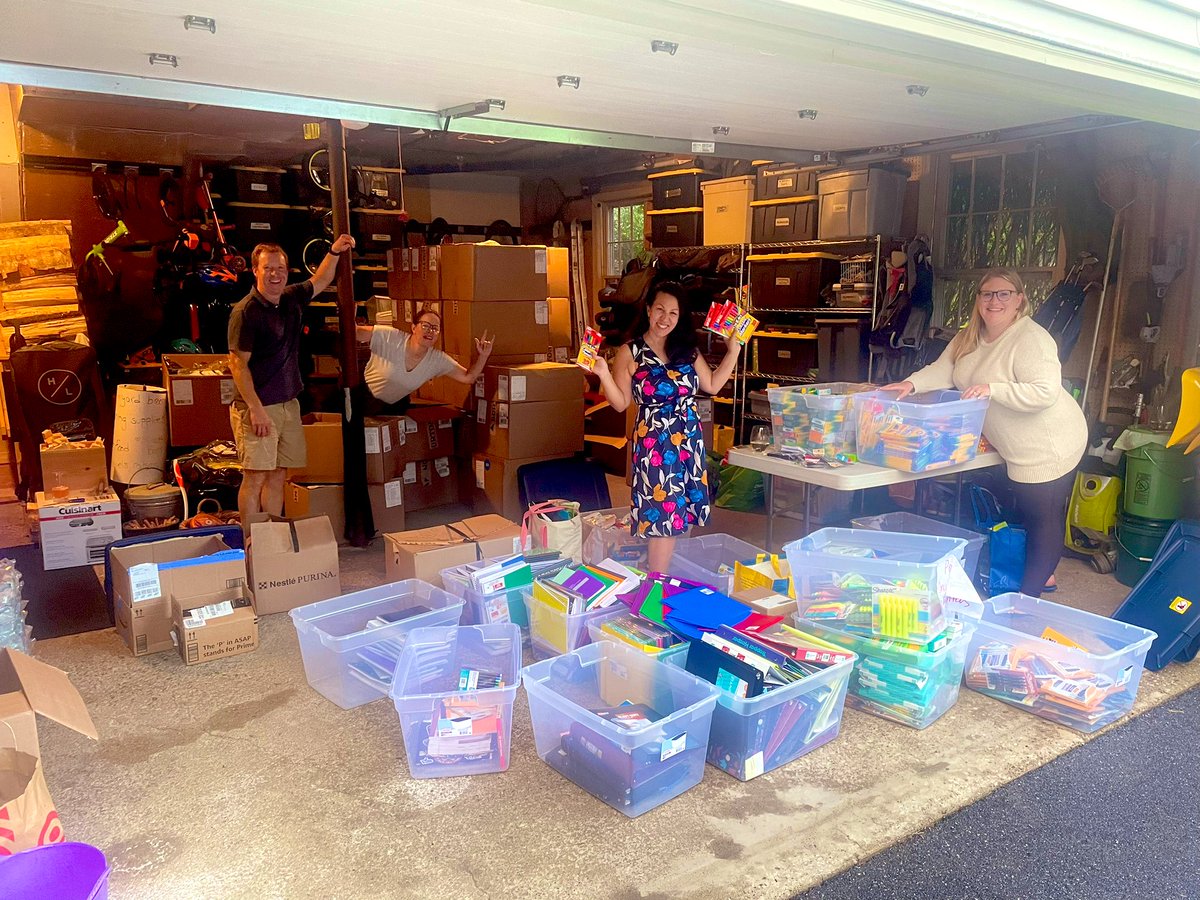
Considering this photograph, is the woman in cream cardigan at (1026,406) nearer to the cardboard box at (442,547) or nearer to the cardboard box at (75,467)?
the cardboard box at (442,547)

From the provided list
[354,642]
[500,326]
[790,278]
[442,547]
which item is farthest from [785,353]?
[354,642]

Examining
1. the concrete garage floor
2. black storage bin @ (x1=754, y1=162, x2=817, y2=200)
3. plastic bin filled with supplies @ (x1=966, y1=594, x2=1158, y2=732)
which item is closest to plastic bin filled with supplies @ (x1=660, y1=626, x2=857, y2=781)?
the concrete garage floor

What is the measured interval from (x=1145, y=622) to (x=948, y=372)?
1250 millimetres

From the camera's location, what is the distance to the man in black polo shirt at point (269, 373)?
13.3 feet

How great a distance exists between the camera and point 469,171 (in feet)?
31.2

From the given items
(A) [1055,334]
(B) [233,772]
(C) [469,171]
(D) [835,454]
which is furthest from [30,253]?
(A) [1055,334]

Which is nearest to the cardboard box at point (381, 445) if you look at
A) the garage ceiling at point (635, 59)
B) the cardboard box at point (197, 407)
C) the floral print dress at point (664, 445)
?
the cardboard box at point (197, 407)

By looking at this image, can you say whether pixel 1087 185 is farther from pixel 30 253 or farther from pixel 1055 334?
pixel 30 253

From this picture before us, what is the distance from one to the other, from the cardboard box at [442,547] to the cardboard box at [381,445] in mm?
1049

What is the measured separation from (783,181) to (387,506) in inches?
140

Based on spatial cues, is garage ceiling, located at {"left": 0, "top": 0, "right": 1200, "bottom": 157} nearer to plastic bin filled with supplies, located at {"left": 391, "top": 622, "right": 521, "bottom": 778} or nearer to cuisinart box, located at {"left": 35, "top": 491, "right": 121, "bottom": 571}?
plastic bin filled with supplies, located at {"left": 391, "top": 622, "right": 521, "bottom": 778}

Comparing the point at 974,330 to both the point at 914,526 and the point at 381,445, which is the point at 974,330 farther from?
the point at 381,445

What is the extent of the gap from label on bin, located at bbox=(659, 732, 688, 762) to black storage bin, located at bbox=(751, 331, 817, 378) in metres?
4.17

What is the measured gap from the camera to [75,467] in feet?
15.4
